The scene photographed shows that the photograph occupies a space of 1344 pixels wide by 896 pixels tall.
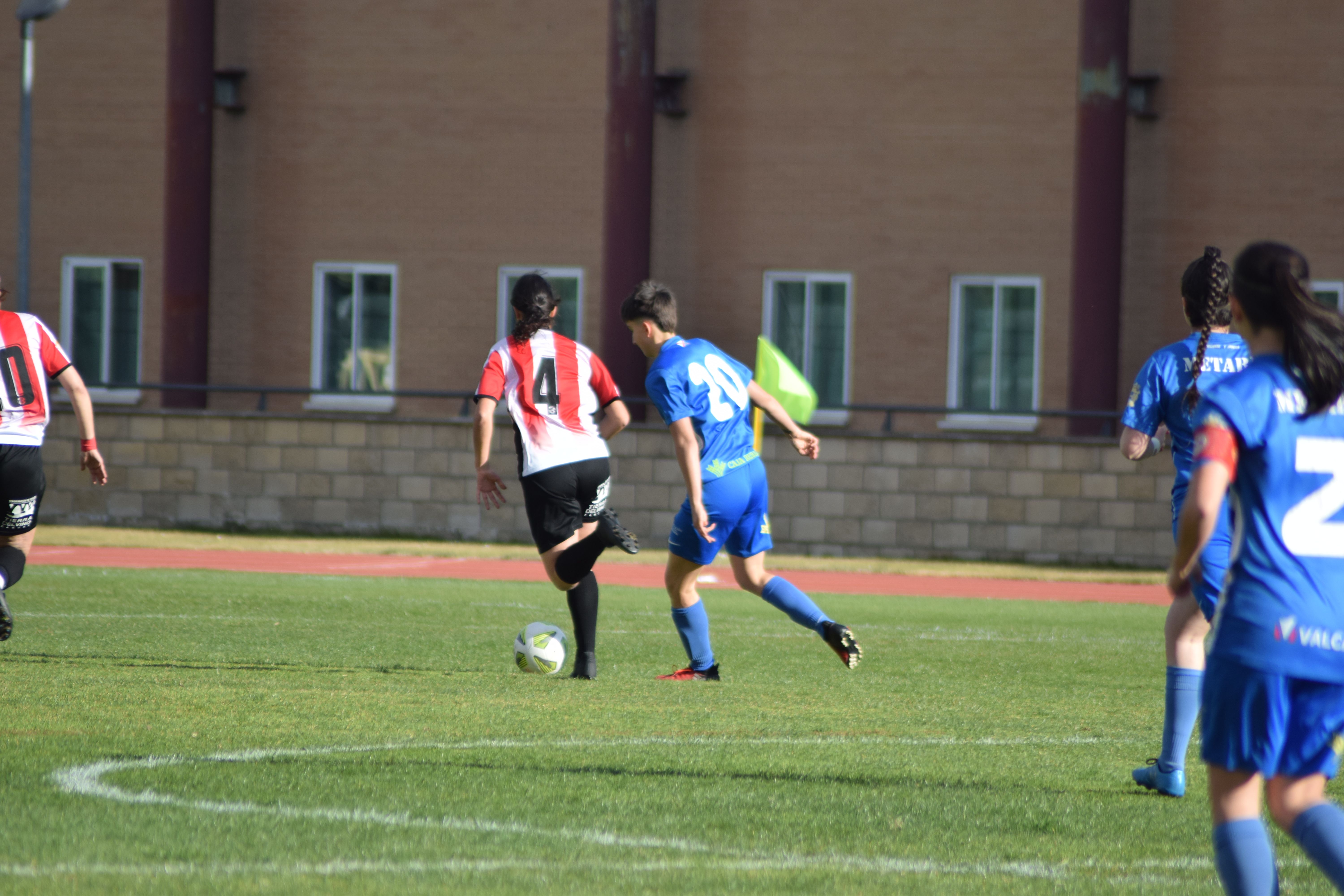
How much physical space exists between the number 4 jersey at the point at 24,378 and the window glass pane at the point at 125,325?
50.5 feet

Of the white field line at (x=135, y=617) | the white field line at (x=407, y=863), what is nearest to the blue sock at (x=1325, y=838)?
the white field line at (x=407, y=863)

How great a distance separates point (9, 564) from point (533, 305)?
11.0ft

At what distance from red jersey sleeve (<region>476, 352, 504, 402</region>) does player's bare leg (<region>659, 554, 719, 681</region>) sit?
1281 millimetres

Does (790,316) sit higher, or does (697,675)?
(790,316)

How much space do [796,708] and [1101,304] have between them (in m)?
14.2

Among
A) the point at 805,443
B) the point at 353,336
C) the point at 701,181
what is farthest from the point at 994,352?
the point at 805,443

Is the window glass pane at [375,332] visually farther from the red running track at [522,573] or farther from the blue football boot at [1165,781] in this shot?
the blue football boot at [1165,781]

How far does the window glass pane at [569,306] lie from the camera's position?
22.8 metres

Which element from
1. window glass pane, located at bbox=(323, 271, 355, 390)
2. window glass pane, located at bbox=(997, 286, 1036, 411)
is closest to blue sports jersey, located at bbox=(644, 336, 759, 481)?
window glass pane, located at bbox=(997, 286, 1036, 411)

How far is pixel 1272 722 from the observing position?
3520 millimetres

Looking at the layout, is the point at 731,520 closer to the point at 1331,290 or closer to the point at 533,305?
the point at 533,305

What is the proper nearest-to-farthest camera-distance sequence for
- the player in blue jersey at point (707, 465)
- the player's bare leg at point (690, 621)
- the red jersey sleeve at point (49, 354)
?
1. the player in blue jersey at point (707, 465)
2. the player's bare leg at point (690, 621)
3. the red jersey sleeve at point (49, 354)

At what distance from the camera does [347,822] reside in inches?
199

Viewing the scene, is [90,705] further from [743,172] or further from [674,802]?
[743,172]
